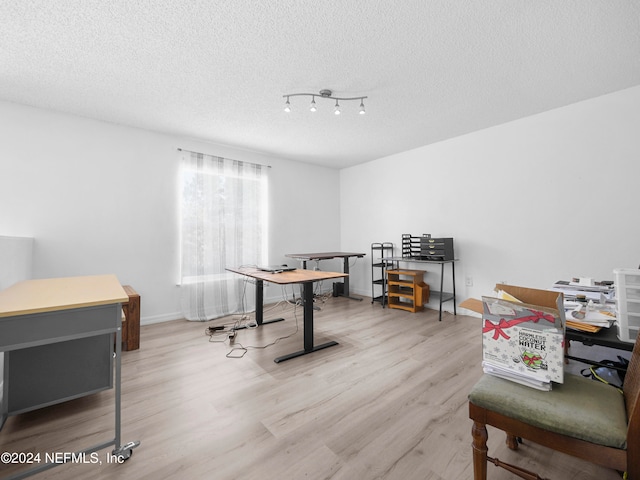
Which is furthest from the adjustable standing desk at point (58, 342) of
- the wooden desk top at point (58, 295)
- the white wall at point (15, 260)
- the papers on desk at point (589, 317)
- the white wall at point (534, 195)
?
the white wall at point (534, 195)

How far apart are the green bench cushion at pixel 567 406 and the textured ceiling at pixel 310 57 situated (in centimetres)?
212

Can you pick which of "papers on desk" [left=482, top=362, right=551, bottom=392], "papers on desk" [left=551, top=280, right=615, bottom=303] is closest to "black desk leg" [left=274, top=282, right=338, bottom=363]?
"papers on desk" [left=482, top=362, right=551, bottom=392]

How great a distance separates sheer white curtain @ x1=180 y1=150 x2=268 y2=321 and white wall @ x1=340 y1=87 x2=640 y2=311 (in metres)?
2.47

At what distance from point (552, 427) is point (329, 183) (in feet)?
16.6

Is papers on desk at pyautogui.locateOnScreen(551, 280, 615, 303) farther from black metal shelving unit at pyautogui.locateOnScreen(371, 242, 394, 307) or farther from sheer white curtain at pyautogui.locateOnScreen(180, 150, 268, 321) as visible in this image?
sheer white curtain at pyautogui.locateOnScreen(180, 150, 268, 321)

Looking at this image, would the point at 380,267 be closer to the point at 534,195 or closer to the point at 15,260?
the point at 534,195

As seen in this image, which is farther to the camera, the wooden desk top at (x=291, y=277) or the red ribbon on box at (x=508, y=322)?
the wooden desk top at (x=291, y=277)

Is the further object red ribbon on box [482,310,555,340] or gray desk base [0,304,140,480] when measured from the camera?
gray desk base [0,304,140,480]

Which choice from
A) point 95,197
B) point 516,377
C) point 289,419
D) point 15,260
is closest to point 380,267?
point 289,419

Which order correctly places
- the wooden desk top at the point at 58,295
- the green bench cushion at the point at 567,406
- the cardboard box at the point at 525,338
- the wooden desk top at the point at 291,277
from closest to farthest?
the green bench cushion at the point at 567,406 < the cardboard box at the point at 525,338 < the wooden desk top at the point at 58,295 < the wooden desk top at the point at 291,277

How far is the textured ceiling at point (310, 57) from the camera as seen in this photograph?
68.9 inches

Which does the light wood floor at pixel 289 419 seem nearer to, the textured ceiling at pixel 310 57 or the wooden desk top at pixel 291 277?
the wooden desk top at pixel 291 277

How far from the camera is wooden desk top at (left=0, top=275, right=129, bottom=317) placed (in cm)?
121

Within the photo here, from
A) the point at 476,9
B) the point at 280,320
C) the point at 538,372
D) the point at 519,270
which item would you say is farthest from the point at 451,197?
the point at 538,372
